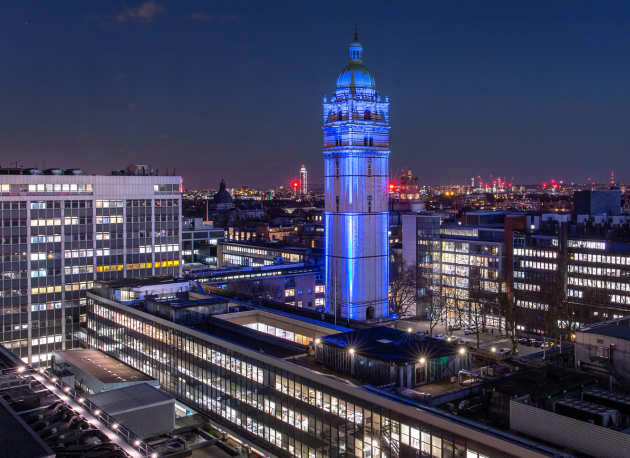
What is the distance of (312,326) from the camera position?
52969 mm

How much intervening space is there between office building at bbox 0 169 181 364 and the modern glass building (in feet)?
58.1

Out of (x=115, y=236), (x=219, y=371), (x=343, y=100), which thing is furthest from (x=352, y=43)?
(x=219, y=371)

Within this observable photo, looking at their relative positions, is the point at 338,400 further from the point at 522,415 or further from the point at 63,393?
the point at 63,393

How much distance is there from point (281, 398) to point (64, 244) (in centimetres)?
5125

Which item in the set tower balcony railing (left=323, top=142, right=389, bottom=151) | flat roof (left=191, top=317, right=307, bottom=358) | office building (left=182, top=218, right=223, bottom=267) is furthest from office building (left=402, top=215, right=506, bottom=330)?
flat roof (left=191, top=317, right=307, bottom=358)

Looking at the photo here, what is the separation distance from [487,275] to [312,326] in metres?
60.5

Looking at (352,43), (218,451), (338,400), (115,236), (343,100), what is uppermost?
(352,43)

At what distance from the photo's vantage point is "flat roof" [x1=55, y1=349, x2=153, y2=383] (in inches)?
2181

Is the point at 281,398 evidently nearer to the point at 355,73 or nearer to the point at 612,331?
the point at 612,331

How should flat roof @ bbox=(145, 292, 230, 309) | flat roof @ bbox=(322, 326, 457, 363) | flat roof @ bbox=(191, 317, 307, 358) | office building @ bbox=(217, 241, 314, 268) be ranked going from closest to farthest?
flat roof @ bbox=(322, 326, 457, 363) < flat roof @ bbox=(191, 317, 307, 358) < flat roof @ bbox=(145, 292, 230, 309) < office building @ bbox=(217, 241, 314, 268)

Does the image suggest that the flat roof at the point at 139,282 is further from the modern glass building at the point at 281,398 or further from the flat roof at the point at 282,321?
the flat roof at the point at 282,321

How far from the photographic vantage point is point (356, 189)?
79875mm

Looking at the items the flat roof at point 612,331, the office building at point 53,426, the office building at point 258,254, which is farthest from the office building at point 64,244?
the flat roof at point 612,331

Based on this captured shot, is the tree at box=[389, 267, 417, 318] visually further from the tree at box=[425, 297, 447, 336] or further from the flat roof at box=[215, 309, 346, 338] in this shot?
the flat roof at box=[215, 309, 346, 338]
